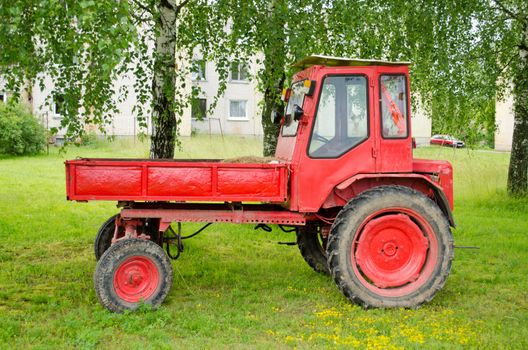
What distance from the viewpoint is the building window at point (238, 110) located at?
119ft

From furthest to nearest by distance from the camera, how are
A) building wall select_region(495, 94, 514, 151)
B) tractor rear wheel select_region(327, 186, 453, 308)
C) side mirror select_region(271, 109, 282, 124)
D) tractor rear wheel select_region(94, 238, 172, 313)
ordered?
building wall select_region(495, 94, 514, 151) < side mirror select_region(271, 109, 282, 124) < tractor rear wheel select_region(327, 186, 453, 308) < tractor rear wheel select_region(94, 238, 172, 313)

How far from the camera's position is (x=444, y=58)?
10.3m

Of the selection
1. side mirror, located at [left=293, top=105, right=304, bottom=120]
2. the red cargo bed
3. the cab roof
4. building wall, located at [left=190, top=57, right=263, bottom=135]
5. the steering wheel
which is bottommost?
the red cargo bed

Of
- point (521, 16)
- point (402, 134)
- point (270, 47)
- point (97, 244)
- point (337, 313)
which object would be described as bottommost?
point (337, 313)

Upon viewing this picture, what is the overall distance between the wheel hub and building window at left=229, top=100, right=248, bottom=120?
3013 cm

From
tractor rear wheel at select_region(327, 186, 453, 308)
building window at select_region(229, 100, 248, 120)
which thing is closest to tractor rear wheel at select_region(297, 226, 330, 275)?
tractor rear wheel at select_region(327, 186, 453, 308)

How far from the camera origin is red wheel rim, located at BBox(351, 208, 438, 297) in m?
6.48

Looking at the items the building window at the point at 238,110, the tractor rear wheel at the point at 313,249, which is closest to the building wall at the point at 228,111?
the building window at the point at 238,110

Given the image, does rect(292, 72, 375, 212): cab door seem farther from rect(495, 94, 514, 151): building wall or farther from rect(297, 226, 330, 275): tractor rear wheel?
rect(495, 94, 514, 151): building wall

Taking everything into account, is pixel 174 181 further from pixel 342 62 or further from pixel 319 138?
pixel 342 62

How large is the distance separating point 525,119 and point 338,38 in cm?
611

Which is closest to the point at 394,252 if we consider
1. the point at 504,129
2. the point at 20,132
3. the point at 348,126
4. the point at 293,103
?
the point at 348,126

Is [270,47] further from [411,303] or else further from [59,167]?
[59,167]

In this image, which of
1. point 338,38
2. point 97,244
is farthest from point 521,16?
point 97,244
